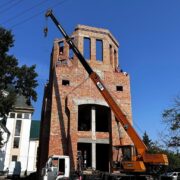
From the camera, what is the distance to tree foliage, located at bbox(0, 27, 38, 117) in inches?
1156

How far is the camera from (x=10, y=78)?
30.2 metres

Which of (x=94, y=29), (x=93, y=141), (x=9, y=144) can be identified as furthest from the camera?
(x=9, y=144)

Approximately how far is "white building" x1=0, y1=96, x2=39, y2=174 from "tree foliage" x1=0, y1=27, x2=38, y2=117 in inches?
949

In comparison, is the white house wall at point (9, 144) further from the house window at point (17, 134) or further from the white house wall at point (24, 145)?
the white house wall at point (24, 145)

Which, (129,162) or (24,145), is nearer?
(129,162)

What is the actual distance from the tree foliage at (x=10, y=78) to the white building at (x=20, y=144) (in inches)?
949


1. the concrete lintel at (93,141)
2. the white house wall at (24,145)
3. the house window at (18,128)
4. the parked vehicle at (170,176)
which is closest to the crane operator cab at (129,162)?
the parked vehicle at (170,176)

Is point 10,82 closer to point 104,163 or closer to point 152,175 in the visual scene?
point 104,163

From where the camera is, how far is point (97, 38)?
109 ft

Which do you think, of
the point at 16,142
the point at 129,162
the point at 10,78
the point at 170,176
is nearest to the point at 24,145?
the point at 16,142

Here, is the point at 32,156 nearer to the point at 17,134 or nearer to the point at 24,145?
the point at 24,145

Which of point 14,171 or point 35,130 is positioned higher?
point 35,130

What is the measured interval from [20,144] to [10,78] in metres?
28.6

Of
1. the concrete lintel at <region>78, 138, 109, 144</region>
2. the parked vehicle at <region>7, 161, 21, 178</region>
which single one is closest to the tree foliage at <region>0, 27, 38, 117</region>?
the concrete lintel at <region>78, 138, 109, 144</region>
